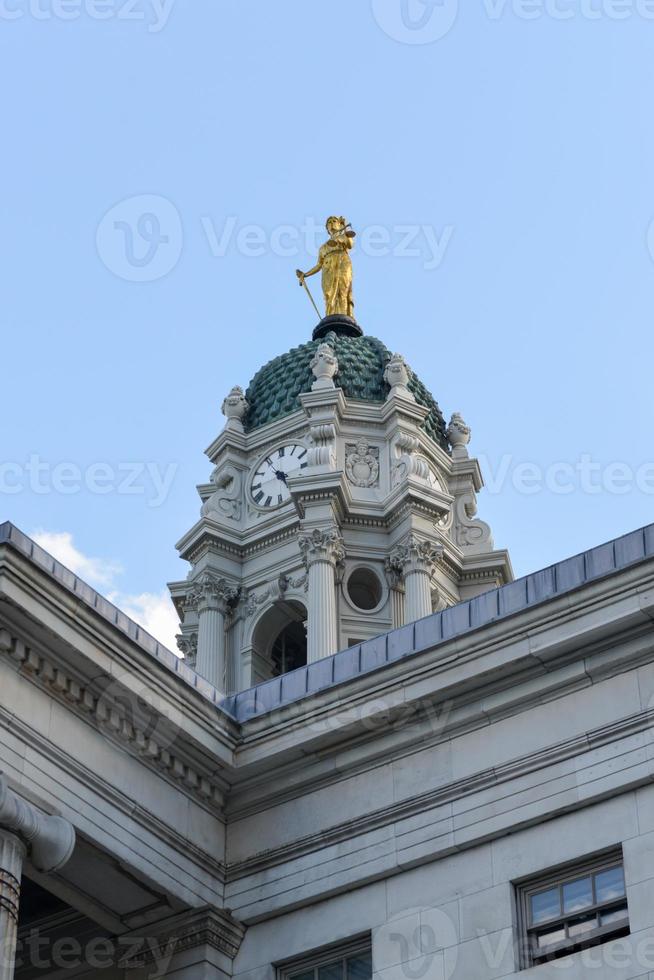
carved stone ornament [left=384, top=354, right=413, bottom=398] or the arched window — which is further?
carved stone ornament [left=384, top=354, right=413, bottom=398]

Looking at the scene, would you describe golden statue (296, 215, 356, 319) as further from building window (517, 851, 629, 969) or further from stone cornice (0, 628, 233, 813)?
building window (517, 851, 629, 969)

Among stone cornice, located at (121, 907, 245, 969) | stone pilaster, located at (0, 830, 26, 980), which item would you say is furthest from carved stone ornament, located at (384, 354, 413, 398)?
stone pilaster, located at (0, 830, 26, 980)

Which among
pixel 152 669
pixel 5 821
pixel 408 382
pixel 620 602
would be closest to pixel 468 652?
pixel 620 602

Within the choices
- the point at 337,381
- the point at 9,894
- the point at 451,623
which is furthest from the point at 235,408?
the point at 9,894

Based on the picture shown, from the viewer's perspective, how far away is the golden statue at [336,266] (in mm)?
81438

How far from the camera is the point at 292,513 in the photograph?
70.3m

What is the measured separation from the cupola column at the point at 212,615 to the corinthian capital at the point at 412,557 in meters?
5.62

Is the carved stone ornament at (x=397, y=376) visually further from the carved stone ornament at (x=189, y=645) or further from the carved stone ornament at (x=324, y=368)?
the carved stone ornament at (x=189, y=645)

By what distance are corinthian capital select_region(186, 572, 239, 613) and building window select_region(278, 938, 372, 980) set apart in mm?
38019

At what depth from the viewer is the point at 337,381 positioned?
7506cm

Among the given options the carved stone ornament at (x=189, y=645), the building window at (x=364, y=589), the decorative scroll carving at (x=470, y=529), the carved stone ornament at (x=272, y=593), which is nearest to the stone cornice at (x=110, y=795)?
the carved stone ornament at (x=272, y=593)

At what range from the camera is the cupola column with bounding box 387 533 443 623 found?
66.8 meters

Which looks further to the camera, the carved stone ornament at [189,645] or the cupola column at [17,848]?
the carved stone ornament at [189,645]

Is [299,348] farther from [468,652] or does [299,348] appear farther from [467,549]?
[468,652]
